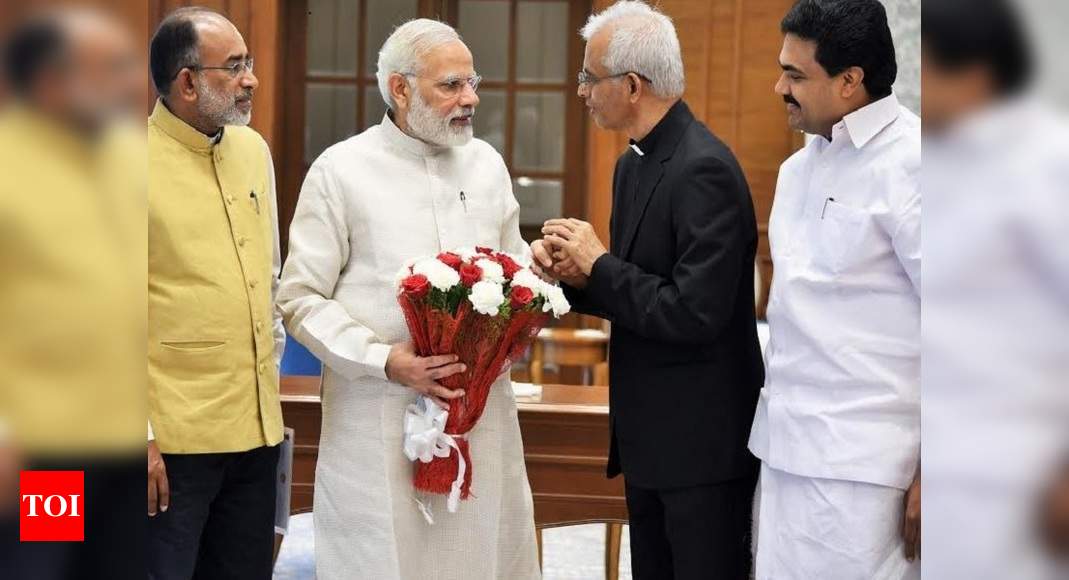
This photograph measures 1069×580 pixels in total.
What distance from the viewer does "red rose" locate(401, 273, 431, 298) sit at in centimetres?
234

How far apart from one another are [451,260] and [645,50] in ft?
2.14

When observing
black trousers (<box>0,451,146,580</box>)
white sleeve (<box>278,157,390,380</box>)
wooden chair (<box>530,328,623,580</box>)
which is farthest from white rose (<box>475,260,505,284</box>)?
wooden chair (<box>530,328,623,580</box>)

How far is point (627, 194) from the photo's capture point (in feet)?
8.60

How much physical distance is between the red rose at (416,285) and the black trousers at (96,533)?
1802 millimetres

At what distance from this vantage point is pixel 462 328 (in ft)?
8.05

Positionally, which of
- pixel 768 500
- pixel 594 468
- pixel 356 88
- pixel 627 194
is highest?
pixel 356 88

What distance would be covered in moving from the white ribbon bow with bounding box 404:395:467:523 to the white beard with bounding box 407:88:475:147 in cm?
61

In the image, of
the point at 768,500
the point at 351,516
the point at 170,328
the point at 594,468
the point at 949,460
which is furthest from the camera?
the point at 594,468

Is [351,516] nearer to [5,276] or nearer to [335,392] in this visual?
[335,392]

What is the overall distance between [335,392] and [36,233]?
2206 mm

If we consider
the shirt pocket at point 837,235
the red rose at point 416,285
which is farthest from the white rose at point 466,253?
the shirt pocket at point 837,235

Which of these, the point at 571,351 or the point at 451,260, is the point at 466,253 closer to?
the point at 451,260

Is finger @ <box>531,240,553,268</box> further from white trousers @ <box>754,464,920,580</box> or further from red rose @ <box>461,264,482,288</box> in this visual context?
white trousers @ <box>754,464,920,580</box>

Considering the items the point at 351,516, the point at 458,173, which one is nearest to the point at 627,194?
the point at 458,173
